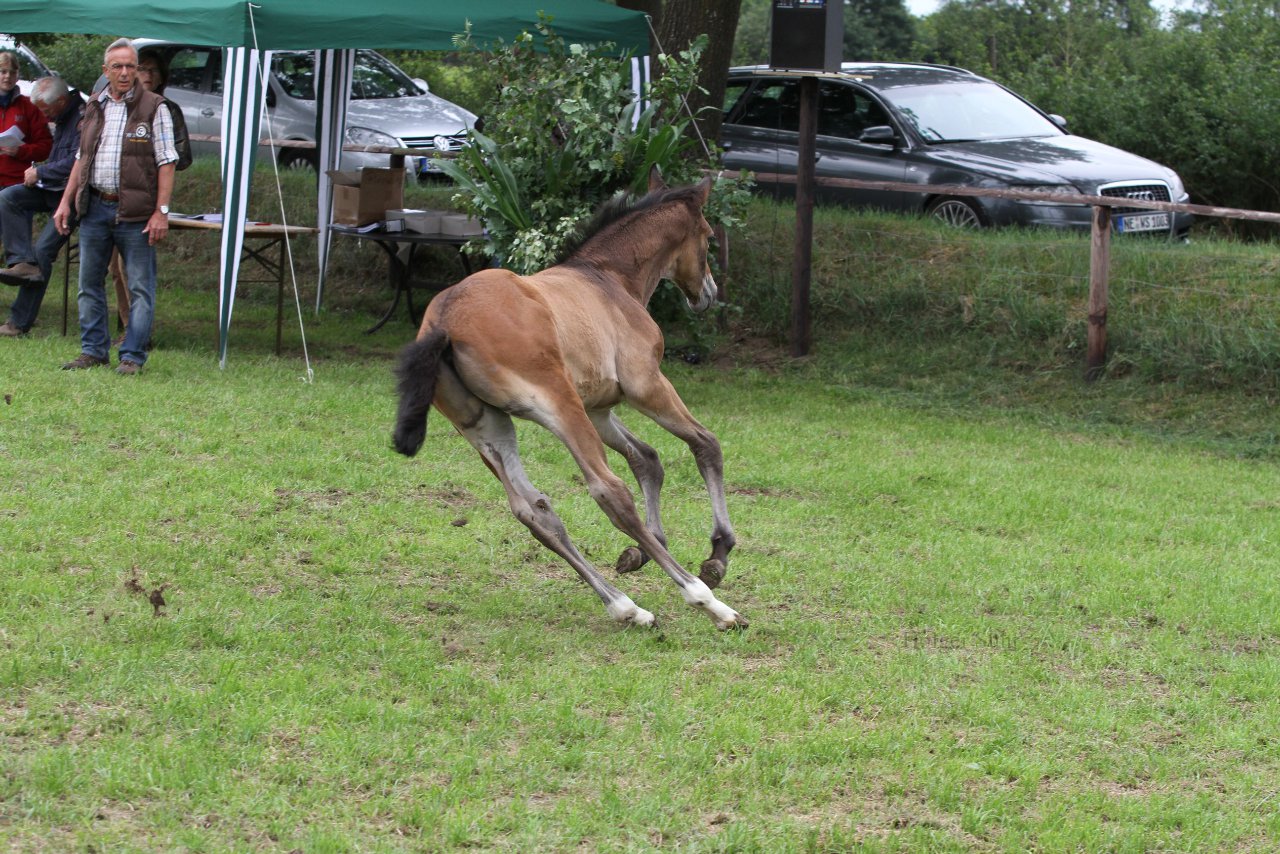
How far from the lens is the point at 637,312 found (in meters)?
5.94

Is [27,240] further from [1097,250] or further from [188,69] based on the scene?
[1097,250]

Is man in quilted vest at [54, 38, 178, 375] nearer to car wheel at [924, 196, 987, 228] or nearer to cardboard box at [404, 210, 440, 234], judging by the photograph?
cardboard box at [404, 210, 440, 234]

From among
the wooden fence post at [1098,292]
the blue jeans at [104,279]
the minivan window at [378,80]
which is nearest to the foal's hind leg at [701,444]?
the blue jeans at [104,279]

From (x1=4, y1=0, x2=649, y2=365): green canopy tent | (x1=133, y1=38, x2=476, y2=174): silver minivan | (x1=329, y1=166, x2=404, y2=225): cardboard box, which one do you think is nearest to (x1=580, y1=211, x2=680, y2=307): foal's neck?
(x1=4, y1=0, x2=649, y2=365): green canopy tent

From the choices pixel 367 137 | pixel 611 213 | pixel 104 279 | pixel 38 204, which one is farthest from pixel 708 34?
pixel 611 213

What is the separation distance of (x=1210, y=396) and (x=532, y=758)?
7.63 metres

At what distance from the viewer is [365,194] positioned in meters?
11.8

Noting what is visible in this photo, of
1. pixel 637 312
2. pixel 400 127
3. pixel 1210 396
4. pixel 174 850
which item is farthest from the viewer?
pixel 400 127

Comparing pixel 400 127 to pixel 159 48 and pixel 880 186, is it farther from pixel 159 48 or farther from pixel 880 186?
pixel 880 186

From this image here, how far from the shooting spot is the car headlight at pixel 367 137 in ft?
51.4

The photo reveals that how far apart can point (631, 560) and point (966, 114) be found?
910cm

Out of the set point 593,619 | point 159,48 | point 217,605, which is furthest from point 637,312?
point 159,48

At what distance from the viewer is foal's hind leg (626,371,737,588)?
5727 millimetres

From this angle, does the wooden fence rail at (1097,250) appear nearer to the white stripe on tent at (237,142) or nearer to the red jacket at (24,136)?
the white stripe on tent at (237,142)
